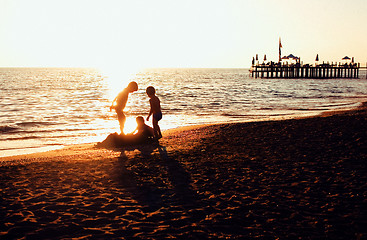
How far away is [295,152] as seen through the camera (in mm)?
8195

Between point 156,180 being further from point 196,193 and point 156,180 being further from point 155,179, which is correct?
point 196,193

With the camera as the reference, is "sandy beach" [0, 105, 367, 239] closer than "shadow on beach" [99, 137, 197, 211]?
Yes

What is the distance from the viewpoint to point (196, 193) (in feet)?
18.2

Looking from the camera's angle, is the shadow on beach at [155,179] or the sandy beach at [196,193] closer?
the sandy beach at [196,193]

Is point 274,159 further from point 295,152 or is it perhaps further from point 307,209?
point 307,209

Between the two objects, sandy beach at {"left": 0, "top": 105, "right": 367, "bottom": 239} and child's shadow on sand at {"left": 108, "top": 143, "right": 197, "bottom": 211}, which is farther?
child's shadow on sand at {"left": 108, "top": 143, "right": 197, "bottom": 211}

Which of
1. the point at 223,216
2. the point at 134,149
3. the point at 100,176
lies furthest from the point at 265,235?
the point at 134,149

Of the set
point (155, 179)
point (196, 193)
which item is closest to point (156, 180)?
point (155, 179)

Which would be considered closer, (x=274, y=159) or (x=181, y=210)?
(x=181, y=210)

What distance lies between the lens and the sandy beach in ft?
13.9

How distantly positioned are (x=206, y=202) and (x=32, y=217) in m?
2.48

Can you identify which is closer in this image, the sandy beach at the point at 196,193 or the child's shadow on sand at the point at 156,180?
the sandy beach at the point at 196,193

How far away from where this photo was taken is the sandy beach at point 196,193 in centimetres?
423

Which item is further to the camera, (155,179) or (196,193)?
(155,179)
